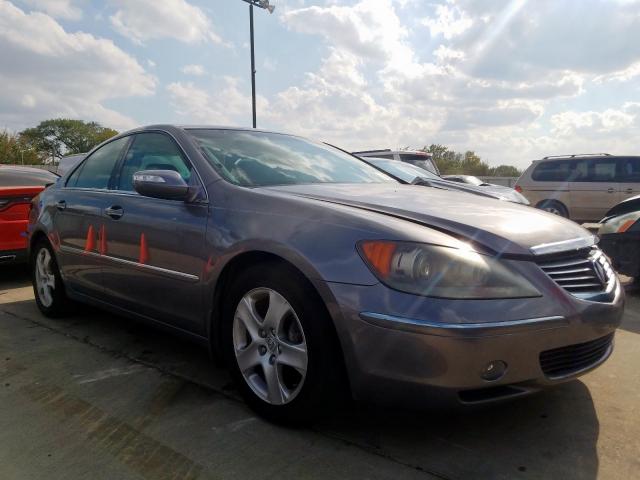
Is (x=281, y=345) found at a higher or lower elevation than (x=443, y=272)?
lower

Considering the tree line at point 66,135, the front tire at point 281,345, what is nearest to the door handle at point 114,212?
the front tire at point 281,345

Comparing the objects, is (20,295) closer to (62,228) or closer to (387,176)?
(62,228)

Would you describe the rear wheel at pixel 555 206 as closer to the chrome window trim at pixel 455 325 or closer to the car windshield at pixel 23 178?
the car windshield at pixel 23 178

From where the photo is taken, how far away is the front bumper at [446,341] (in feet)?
6.49

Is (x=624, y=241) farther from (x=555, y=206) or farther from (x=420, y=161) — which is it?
(x=420, y=161)

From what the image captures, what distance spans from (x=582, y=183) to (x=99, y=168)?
33.3ft

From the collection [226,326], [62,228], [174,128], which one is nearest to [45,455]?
[226,326]

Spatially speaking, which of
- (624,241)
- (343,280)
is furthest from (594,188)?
(343,280)

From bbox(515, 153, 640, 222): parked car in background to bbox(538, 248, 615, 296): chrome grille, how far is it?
9343 millimetres

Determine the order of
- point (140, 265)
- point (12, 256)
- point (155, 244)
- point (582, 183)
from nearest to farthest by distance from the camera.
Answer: point (155, 244), point (140, 265), point (12, 256), point (582, 183)

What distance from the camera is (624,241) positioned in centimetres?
506

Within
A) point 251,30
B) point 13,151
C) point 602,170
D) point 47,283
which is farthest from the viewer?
point 13,151

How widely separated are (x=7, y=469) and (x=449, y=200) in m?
2.35

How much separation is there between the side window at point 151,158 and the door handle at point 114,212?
0.46 ft
